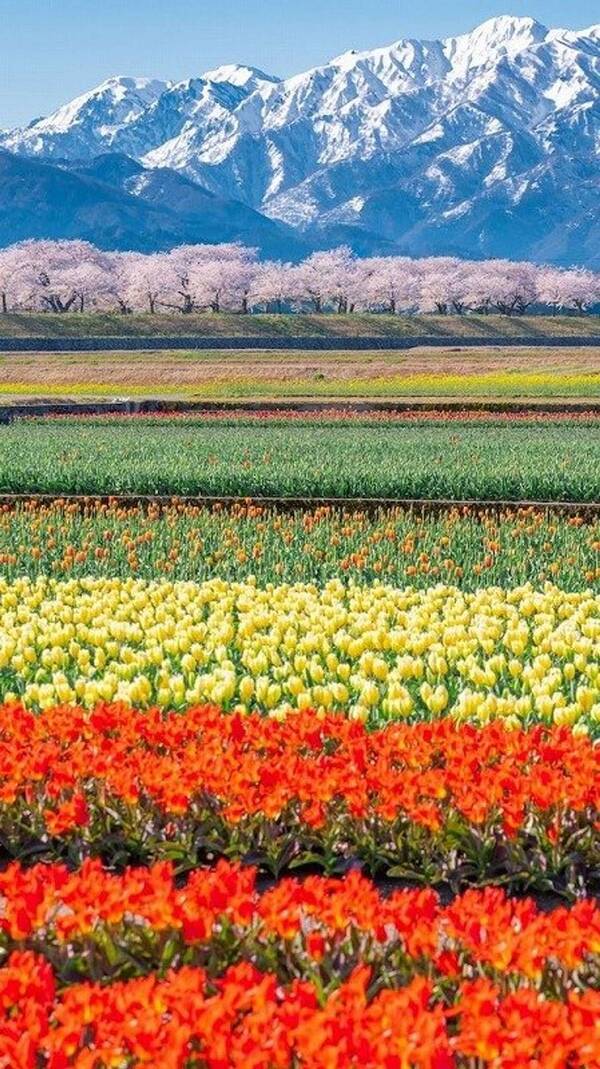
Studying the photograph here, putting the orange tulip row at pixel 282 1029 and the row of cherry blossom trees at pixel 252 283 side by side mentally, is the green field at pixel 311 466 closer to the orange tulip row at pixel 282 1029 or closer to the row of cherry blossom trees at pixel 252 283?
the orange tulip row at pixel 282 1029

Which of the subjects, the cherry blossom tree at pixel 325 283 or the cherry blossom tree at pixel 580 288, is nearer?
the cherry blossom tree at pixel 325 283

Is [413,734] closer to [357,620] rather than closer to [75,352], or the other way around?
[357,620]

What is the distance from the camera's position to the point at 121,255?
162375 mm

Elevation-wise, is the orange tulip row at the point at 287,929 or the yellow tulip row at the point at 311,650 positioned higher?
the orange tulip row at the point at 287,929

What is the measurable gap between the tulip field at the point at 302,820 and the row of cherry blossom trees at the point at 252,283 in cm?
12198

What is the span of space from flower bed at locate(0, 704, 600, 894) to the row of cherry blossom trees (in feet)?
415

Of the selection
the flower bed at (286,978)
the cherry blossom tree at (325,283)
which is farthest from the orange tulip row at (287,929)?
the cherry blossom tree at (325,283)

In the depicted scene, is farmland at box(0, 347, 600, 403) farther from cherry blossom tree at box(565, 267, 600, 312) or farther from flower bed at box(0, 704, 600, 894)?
cherry blossom tree at box(565, 267, 600, 312)

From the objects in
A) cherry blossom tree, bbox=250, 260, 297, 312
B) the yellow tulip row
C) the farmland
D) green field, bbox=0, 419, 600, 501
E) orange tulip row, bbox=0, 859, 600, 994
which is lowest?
the farmland

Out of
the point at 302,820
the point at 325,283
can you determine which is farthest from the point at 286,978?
the point at 325,283

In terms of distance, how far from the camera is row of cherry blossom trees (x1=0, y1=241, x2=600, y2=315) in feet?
446

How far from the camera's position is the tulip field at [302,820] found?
3955mm

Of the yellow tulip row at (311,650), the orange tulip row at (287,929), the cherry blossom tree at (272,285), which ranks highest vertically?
the cherry blossom tree at (272,285)

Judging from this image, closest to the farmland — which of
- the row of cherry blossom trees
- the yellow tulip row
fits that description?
the yellow tulip row
